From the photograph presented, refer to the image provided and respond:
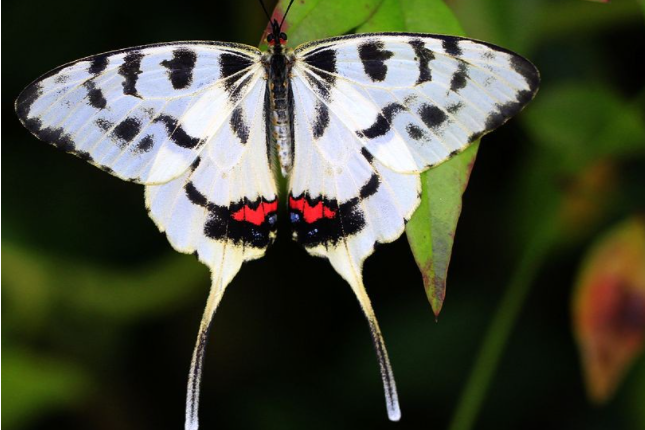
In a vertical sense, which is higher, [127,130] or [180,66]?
[180,66]

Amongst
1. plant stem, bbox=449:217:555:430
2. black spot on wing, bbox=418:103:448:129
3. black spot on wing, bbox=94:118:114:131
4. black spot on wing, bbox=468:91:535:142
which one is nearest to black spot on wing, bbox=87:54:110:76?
black spot on wing, bbox=94:118:114:131

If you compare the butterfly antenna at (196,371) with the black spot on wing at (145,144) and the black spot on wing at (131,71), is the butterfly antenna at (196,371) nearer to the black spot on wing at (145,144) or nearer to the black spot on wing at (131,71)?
the black spot on wing at (145,144)

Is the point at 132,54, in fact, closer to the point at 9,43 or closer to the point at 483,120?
the point at 483,120

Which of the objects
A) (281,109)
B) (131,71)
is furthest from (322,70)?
(131,71)

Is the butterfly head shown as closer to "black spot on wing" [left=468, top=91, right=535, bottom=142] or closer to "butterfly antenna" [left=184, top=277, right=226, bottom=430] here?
"black spot on wing" [left=468, top=91, right=535, bottom=142]

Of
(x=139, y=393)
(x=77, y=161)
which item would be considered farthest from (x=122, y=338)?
(x=77, y=161)

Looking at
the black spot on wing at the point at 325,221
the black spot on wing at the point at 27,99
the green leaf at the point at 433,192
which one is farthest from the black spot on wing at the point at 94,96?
the green leaf at the point at 433,192

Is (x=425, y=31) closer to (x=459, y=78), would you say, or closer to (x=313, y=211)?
(x=459, y=78)
